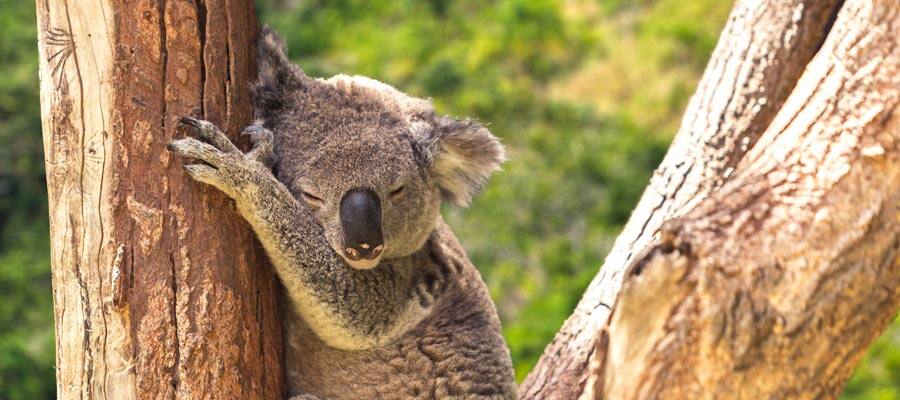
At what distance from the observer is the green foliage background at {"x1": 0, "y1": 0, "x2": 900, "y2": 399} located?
8039 millimetres

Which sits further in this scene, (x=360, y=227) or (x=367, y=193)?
(x=367, y=193)

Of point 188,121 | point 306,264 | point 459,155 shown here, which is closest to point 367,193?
point 306,264

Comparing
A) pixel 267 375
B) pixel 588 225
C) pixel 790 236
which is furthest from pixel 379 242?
pixel 588 225

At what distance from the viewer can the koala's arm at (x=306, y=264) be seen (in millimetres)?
2703

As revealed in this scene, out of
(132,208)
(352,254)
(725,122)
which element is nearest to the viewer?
(132,208)

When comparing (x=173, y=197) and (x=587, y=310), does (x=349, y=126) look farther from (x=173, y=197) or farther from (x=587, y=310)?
(x=587, y=310)

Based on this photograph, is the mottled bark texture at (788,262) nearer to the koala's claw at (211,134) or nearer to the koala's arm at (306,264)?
the koala's arm at (306,264)

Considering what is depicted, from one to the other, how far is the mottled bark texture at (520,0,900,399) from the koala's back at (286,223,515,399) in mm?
1062

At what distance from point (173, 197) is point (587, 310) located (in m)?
1.58

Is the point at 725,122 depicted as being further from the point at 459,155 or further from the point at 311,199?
the point at 311,199

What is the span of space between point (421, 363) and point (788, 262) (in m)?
1.41

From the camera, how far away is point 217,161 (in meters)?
2.68

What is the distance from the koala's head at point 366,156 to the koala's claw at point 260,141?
0.39 ft

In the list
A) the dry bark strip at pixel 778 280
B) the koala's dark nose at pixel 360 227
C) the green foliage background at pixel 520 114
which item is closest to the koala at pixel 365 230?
the koala's dark nose at pixel 360 227
